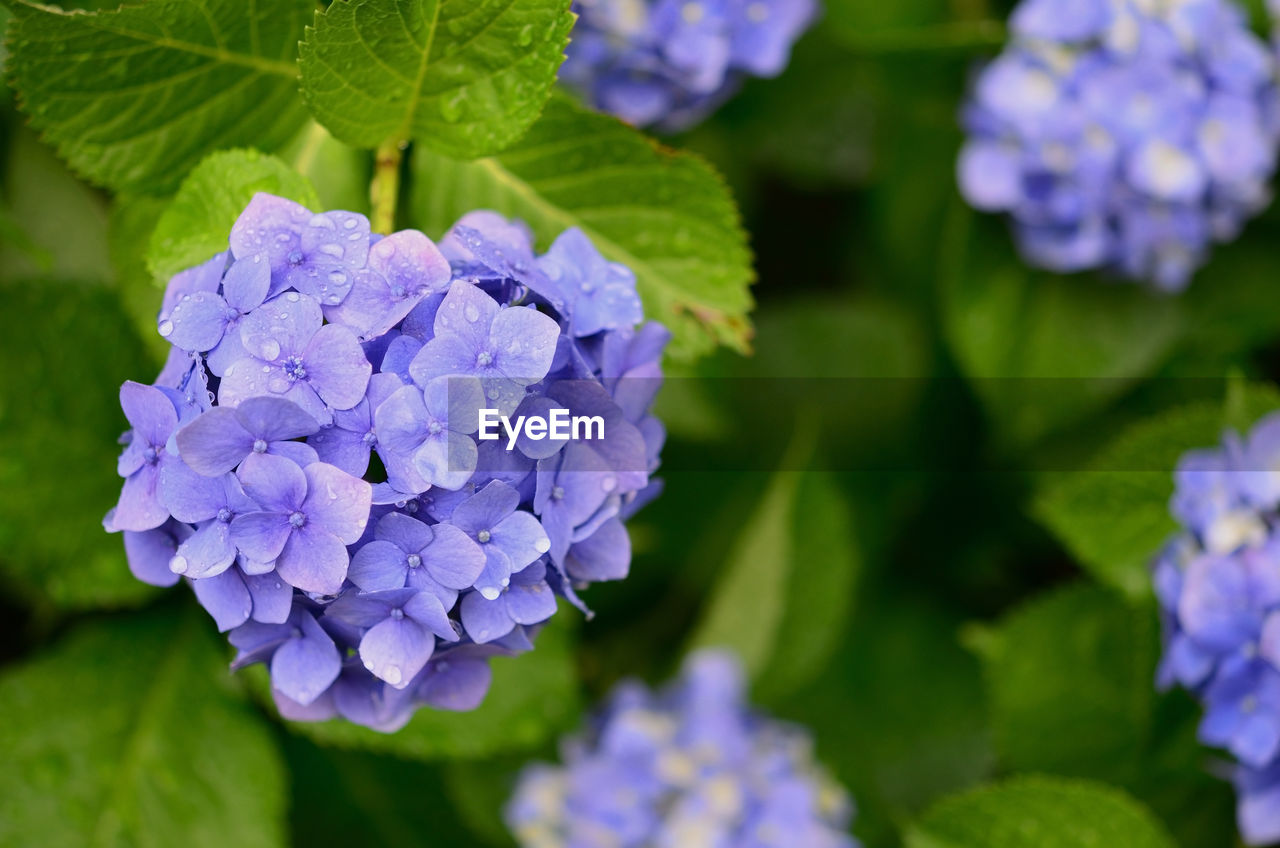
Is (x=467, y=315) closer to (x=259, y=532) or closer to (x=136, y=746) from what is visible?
(x=259, y=532)

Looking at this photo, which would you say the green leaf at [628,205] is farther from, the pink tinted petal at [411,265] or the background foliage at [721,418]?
the pink tinted petal at [411,265]

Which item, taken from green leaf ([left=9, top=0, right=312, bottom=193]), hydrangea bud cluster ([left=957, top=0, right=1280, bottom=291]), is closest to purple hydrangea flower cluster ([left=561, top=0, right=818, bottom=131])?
hydrangea bud cluster ([left=957, top=0, right=1280, bottom=291])

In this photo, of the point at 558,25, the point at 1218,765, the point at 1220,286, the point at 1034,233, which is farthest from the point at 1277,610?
the point at 558,25

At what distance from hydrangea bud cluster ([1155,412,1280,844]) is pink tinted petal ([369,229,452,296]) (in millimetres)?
759

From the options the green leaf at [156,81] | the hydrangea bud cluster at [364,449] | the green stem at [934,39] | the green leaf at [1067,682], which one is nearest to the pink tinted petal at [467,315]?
Result: the hydrangea bud cluster at [364,449]

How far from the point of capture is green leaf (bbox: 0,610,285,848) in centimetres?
113

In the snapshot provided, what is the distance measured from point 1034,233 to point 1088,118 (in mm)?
166

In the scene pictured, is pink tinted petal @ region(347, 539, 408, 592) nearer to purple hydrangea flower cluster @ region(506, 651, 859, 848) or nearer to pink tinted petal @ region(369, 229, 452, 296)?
pink tinted petal @ region(369, 229, 452, 296)

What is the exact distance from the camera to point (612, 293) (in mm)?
784

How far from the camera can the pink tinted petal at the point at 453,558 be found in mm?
669

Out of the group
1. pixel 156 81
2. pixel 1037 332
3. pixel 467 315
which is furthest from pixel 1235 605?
pixel 156 81

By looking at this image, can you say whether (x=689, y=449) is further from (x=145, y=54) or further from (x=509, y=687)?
(x=145, y=54)

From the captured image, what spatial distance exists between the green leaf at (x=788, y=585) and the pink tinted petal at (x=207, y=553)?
2.75 ft

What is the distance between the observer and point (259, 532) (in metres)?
A: 0.67
